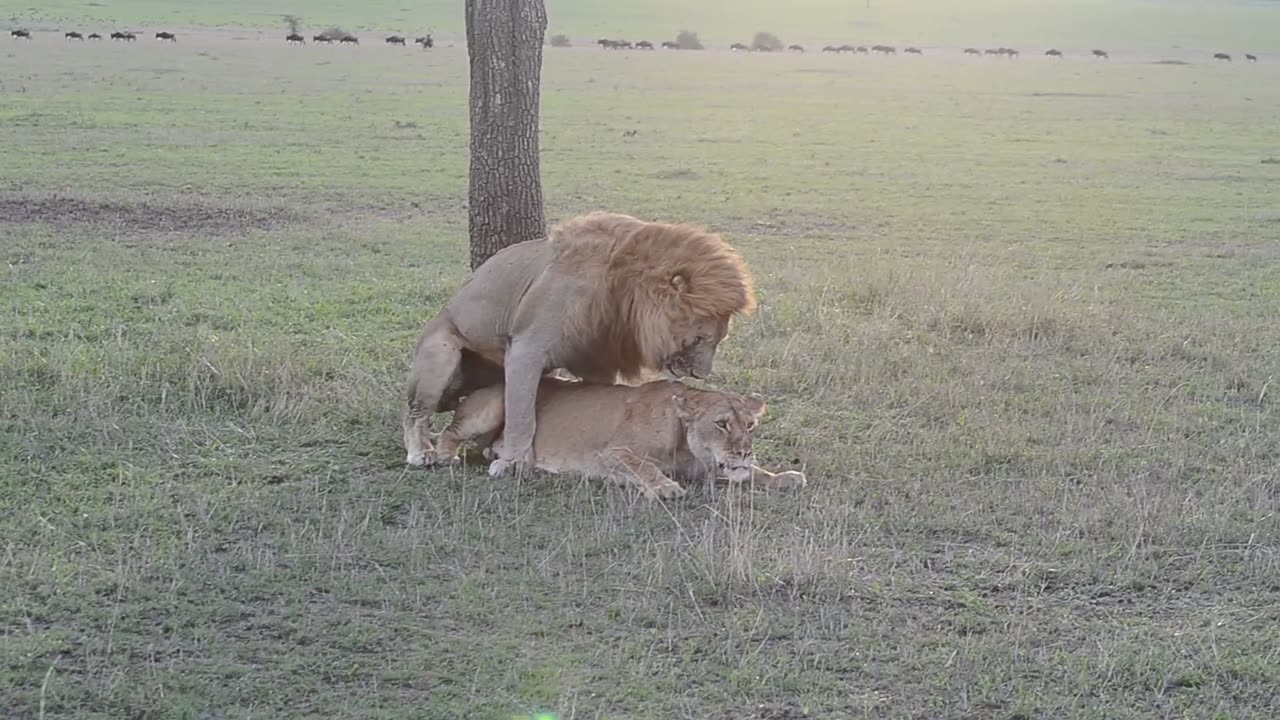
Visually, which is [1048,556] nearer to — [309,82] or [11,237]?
[11,237]

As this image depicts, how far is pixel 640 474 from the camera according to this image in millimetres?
6219

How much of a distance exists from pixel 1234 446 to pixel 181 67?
124ft

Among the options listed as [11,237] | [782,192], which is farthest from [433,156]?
[11,237]

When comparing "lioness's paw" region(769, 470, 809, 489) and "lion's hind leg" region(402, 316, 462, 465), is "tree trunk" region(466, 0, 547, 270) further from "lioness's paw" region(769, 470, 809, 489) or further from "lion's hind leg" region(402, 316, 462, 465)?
"lioness's paw" region(769, 470, 809, 489)

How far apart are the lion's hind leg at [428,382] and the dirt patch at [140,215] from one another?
731 cm

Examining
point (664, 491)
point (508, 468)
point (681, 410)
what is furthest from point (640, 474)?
point (508, 468)

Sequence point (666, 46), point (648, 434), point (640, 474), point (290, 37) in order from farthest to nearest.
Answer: point (666, 46)
point (290, 37)
point (648, 434)
point (640, 474)

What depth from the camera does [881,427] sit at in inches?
291

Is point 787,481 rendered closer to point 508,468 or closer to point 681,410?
point 681,410

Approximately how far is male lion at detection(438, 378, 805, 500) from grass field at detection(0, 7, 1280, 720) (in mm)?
165

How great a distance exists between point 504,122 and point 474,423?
2.58 m

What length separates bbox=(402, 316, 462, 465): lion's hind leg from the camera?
669 cm

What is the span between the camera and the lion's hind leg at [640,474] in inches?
241

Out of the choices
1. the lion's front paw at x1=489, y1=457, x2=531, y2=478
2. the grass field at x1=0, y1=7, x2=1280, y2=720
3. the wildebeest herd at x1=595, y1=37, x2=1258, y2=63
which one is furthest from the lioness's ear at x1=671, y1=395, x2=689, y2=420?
the wildebeest herd at x1=595, y1=37, x2=1258, y2=63
